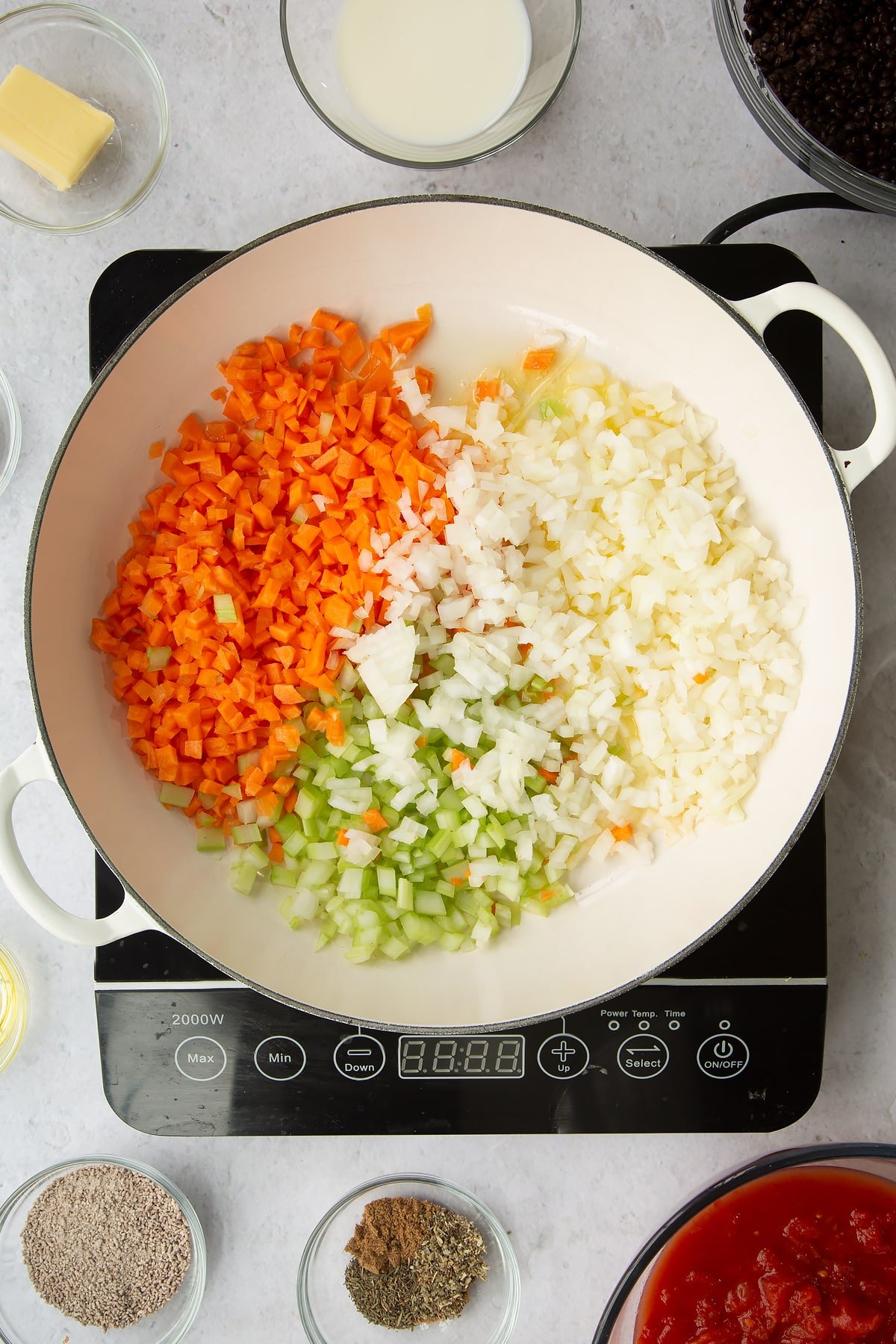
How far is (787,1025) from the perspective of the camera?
1.45 metres

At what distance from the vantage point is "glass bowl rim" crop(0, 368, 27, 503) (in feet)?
5.01

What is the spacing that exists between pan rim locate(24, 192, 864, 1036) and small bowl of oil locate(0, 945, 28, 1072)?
1.27 feet

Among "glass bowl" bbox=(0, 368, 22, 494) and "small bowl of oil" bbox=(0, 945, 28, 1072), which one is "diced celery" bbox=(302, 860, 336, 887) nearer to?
"small bowl of oil" bbox=(0, 945, 28, 1072)

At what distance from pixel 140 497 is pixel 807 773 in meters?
1.01

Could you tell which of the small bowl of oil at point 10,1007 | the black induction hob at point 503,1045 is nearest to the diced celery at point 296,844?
the black induction hob at point 503,1045

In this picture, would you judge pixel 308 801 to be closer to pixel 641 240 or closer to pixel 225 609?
pixel 225 609

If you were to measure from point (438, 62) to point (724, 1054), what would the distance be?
154 cm

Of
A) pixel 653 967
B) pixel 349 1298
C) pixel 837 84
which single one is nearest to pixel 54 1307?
pixel 349 1298

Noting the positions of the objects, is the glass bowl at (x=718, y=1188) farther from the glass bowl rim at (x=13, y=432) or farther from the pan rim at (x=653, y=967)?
the glass bowl rim at (x=13, y=432)

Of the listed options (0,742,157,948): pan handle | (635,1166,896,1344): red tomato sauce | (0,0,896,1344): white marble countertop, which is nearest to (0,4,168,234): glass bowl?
(0,0,896,1344): white marble countertop

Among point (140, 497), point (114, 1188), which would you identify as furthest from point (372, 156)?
point (114, 1188)

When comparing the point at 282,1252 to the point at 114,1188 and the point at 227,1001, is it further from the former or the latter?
the point at 227,1001

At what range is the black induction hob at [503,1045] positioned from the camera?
144 centimetres

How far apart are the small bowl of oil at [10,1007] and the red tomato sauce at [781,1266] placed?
99 cm
